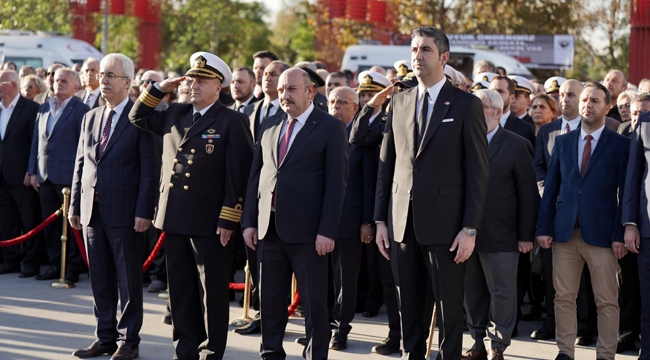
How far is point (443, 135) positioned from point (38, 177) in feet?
19.9

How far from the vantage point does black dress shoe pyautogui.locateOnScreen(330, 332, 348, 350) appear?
736 centimetres

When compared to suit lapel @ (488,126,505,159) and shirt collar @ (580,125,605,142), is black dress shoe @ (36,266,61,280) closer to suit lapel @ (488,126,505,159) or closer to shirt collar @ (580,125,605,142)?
suit lapel @ (488,126,505,159)

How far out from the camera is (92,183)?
6.91m

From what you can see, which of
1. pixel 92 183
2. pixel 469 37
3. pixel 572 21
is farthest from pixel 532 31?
pixel 92 183

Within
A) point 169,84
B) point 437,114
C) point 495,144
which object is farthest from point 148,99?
point 495,144

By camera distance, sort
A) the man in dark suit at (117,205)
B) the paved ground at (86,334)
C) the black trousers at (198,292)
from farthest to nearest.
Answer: the paved ground at (86,334), the man in dark suit at (117,205), the black trousers at (198,292)

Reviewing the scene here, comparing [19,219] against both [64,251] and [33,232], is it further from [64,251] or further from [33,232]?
[64,251]

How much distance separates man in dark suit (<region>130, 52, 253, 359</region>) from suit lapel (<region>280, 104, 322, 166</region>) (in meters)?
0.46

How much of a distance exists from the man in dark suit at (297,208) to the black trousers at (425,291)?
0.58 metres

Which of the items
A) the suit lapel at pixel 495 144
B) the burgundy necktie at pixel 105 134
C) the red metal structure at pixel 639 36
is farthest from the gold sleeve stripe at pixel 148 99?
the red metal structure at pixel 639 36

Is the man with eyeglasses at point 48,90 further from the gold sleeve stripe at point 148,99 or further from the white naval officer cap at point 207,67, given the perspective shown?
the white naval officer cap at point 207,67

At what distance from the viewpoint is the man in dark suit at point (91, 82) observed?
34.0 feet

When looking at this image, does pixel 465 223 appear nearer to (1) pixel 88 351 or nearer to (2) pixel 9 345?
(1) pixel 88 351

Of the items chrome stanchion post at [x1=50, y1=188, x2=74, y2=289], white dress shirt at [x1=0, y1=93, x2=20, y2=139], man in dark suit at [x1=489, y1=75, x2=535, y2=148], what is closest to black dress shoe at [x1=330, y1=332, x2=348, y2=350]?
man in dark suit at [x1=489, y1=75, x2=535, y2=148]
